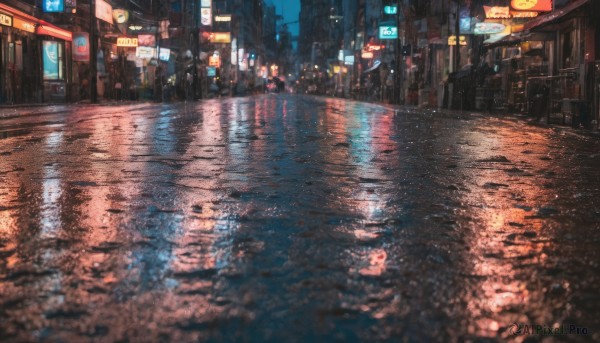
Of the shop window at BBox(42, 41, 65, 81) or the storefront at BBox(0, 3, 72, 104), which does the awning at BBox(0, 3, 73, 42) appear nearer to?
the storefront at BBox(0, 3, 72, 104)

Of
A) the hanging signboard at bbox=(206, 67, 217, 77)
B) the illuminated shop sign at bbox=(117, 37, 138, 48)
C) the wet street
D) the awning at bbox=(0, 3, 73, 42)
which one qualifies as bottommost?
the wet street

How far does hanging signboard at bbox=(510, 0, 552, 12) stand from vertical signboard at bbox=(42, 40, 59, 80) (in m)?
25.6

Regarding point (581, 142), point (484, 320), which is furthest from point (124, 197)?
point (581, 142)

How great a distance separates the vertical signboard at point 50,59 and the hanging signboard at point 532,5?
83.9ft

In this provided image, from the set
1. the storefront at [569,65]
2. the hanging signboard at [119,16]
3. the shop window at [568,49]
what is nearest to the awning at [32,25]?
the hanging signboard at [119,16]

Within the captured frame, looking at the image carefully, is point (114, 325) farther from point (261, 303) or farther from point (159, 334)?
point (261, 303)

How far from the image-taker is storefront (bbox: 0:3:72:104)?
33.0 m

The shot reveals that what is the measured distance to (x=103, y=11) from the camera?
136 ft

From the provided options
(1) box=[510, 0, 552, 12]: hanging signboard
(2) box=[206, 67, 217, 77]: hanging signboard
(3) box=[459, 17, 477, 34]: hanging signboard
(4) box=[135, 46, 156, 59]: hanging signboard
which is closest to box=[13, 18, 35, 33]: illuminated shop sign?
(4) box=[135, 46, 156, 59]: hanging signboard

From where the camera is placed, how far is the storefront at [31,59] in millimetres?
32969

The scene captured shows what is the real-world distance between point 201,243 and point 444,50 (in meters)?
44.5

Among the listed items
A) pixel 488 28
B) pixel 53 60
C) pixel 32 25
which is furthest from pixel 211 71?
pixel 488 28

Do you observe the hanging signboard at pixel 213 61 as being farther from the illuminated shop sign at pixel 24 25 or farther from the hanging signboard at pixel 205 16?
the illuminated shop sign at pixel 24 25

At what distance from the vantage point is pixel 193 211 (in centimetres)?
525
